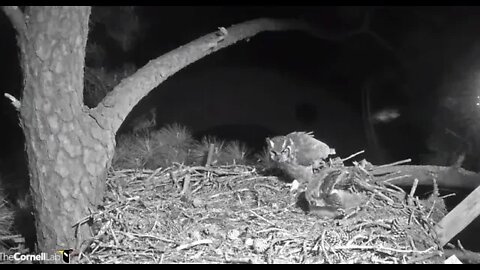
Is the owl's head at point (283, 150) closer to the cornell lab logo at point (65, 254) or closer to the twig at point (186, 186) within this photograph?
the twig at point (186, 186)

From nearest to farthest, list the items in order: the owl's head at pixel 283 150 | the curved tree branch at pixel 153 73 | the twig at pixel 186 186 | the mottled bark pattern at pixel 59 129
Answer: the mottled bark pattern at pixel 59 129 → the curved tree branch at pixel 153 73 → the twig at pixel 186 186 → the owl's head at pixel 283 150

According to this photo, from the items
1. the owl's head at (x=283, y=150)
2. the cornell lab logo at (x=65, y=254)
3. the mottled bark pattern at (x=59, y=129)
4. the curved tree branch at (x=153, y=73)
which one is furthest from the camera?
the owl's head at (x=283, y=150)

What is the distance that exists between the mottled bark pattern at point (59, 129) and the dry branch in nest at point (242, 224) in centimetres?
16

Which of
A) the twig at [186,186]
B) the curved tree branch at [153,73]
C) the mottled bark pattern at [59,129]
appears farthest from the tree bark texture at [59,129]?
the twig at [186,186]

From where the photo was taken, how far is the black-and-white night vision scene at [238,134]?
2.15 m

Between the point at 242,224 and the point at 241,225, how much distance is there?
1 cm

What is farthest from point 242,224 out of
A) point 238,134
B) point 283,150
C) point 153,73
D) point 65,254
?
point 238,134

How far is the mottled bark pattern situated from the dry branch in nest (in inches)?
6.1

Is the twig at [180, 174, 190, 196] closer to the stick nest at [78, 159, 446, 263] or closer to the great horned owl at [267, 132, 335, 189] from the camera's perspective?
the stick nest at [78, 159, 446, 263]

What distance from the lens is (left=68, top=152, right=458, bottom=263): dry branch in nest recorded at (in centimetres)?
208

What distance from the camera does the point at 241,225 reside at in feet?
7.71

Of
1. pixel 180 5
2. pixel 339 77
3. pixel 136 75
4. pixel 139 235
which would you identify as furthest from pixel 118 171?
pixel 339 77

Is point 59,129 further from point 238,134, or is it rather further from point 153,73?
point 238,134

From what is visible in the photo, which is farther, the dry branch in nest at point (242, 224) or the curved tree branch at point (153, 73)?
the curved tree branch at point (153, 73)
